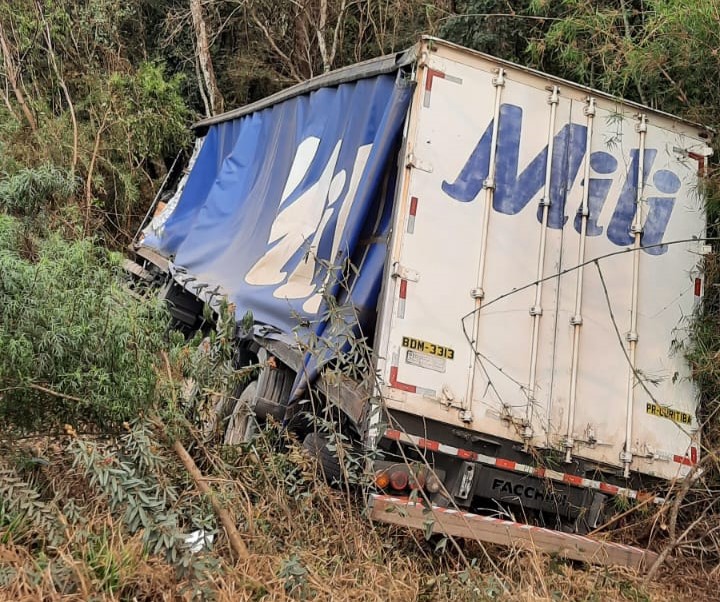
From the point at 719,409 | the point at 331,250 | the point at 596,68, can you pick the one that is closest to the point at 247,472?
the point at 331,250

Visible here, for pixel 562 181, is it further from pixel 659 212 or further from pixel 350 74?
pixel 350 74

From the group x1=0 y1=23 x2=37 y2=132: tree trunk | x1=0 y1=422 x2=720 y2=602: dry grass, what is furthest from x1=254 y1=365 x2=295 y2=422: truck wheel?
x1=0 y1=23 x2=37 y2=132: tree trunk

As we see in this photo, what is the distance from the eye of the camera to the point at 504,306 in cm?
460

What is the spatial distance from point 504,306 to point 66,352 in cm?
248

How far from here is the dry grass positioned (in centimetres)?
316

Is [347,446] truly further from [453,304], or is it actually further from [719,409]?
[719,409]

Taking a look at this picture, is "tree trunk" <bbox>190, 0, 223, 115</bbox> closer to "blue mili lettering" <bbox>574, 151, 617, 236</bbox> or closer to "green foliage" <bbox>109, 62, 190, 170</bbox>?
"green foliage" <bbox>109, 62, 190, 170</bbox>

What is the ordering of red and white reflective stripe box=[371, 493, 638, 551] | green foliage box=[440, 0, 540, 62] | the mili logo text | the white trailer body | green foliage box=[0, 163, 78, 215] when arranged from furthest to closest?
green foliage box=[440, 0, 540, 62] → green foliage box=[0, 163, 78, 215] → the mili logo text → the white trailer body → red and white reflective stripe box=[371, 493, 638, 551]

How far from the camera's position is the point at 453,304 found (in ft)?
14.8

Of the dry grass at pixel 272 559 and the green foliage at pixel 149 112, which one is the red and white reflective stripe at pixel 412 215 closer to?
the dry grass at pixel 272 559

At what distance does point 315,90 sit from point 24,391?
13.4 feet

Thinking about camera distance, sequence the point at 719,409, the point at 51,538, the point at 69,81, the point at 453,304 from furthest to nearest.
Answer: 1. the point at 69,81
2. the point at 719,409
3. the point at 453,304
4. the point at 51,538

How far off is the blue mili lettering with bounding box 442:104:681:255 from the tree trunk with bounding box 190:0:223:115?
9295 millimetres

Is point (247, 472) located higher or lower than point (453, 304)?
lower
